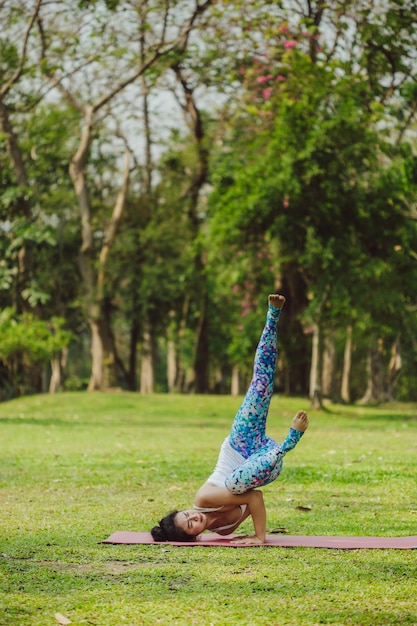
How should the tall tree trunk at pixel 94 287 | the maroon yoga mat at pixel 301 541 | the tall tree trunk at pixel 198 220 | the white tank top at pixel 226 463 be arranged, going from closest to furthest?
the maroon yoga mat at pixel 301 541
the white tank top at pixel 226 463
the tall tree trunk at pixel 94 287
the tall tree trunk at pixel 198 220

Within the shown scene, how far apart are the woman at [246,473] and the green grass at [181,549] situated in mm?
256

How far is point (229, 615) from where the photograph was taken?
16.8 ft

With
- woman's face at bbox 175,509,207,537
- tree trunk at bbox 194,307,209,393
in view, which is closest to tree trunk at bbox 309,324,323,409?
tree trunk at bbox 194,307,209,393

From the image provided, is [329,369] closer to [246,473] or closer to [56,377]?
[56,377]

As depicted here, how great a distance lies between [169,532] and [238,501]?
0.52 metres

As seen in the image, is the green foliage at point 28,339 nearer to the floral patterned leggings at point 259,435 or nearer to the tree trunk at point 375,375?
the tree trunk at point 375,375

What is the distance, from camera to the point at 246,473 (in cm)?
717

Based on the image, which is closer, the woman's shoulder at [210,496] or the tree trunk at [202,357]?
the woman's shoulder at [210,496]

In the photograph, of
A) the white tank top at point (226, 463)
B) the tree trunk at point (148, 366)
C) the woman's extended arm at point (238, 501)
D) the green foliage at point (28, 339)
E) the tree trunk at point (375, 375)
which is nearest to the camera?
the woman's extended arm at point (238, 501)

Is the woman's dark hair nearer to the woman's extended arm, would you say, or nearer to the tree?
the woman's extended arm

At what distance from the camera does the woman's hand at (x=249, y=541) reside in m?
7.07

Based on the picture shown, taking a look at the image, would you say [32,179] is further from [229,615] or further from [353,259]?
[229,615]

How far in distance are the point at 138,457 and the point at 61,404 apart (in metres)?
13.4

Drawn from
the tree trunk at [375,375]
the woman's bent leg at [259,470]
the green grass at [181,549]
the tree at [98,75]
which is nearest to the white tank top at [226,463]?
the woman's bent leg at [259,470]
